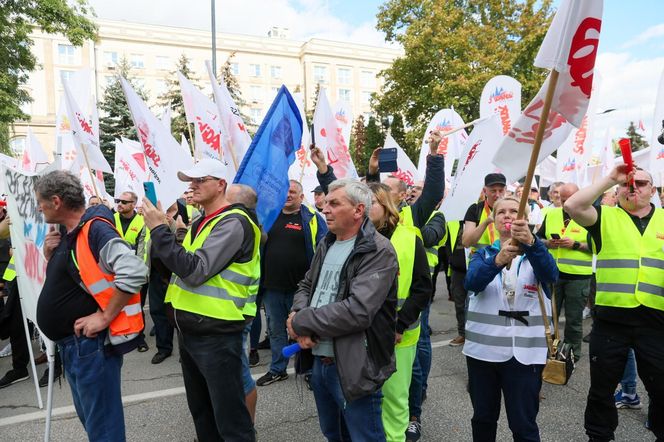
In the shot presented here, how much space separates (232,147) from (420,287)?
84.7 inches

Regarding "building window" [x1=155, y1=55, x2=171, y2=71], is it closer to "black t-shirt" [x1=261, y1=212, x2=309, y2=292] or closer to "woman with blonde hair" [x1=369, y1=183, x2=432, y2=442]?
"black t-shirt" [x1=261, y1=212, x2=309, y2=292]

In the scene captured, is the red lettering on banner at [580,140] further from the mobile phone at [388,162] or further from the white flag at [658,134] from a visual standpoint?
the mobile phone at [388,162]

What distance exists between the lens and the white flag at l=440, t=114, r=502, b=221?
3971mm

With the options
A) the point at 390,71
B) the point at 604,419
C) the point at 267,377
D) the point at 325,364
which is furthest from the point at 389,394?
the point at 390,71

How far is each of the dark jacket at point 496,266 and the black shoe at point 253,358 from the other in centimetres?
314

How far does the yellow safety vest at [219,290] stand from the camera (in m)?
2.62

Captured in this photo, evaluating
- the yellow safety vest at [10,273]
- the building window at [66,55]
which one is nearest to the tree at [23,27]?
the yellow safety vest at [10,273]

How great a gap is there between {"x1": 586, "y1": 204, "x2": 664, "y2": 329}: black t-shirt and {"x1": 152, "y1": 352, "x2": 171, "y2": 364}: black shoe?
4.51m

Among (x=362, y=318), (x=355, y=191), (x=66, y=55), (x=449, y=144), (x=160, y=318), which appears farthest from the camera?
(x=66, y=55)

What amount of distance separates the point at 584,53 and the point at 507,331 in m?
1.56

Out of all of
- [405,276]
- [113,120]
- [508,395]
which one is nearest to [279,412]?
[405,276]

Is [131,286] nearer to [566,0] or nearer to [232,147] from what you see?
[232,147]

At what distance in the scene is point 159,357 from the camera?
17.2 ft

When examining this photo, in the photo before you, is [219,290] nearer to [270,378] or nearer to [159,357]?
[270,378]
